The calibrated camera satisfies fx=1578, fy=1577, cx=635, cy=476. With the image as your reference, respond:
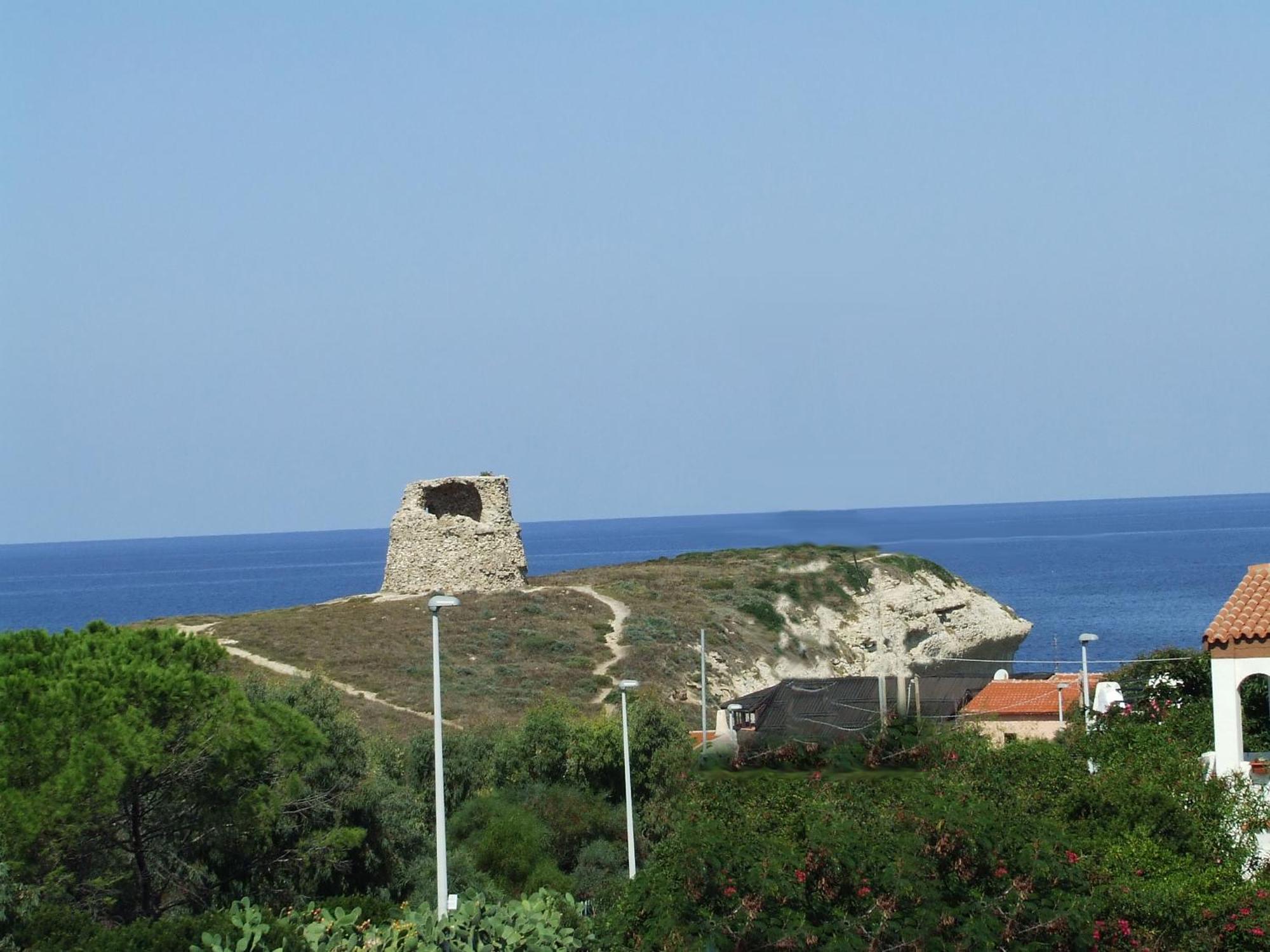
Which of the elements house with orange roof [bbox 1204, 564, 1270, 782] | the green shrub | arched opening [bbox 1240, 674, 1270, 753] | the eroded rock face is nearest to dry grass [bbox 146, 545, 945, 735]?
the green shrub

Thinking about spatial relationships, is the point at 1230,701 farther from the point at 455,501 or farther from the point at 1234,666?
the point at 455,501

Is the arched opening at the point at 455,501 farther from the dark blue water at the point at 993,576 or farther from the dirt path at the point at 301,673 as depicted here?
the dirt path at the point at 301,673

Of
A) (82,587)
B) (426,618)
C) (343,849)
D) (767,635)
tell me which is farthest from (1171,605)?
(82,587)

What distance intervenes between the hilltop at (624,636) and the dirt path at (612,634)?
10 centimetres

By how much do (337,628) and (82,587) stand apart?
464 feet

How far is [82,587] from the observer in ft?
602

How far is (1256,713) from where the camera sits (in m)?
21.8

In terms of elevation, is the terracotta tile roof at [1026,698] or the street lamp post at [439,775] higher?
the street lamp post at [439,775]

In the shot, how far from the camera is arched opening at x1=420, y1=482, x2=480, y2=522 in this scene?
2574 inches

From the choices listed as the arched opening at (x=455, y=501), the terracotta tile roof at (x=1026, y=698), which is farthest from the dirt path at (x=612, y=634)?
the terracotta tile roof at (x=1026, y=698)

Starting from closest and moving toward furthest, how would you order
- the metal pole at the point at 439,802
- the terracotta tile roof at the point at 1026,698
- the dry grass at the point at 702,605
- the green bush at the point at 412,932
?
the green bush at the point at 412,932, the metal pole at the point at 439,802, the terracotta tile roof at the point at 1026,698, the dry grass at the point at 702,605

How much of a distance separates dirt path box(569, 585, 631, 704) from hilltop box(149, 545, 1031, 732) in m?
0.10

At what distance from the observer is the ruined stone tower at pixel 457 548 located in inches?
2431

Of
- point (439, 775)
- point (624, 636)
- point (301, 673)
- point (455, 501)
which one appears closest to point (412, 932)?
point (439, 775)
